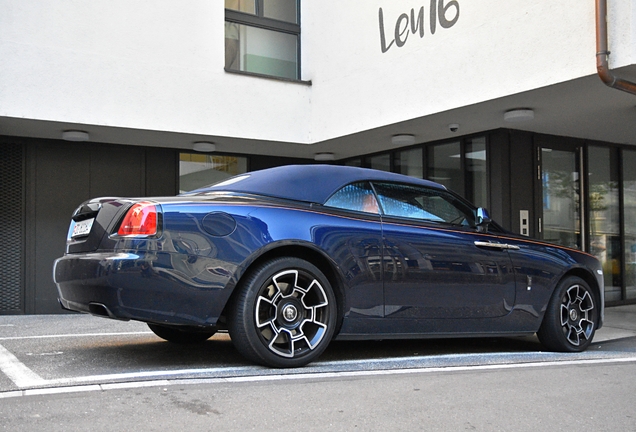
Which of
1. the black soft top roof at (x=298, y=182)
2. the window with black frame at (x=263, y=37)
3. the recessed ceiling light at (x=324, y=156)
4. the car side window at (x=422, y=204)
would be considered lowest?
the car side window at (x=422, y=204)

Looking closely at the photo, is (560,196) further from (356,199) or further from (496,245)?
(356,199)

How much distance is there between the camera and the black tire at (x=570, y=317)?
19.5 feet

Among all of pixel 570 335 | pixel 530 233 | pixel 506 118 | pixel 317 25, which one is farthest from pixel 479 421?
pixel 317 25

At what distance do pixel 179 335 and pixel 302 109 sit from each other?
611 cm

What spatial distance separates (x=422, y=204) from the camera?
5.44 metres

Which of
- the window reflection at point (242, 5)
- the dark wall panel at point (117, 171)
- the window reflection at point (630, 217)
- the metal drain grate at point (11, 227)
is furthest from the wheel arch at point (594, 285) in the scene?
the metal drain grate at point (11, 227)

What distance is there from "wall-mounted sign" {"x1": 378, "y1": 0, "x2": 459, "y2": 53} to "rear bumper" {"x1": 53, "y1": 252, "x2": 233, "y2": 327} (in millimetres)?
5629

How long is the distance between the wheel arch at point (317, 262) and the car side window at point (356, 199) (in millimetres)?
422

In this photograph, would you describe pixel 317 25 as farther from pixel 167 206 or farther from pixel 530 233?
pixel 167 206

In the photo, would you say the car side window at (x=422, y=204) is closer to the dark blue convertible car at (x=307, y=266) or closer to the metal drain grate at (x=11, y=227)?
the dark blue convertible car at (x=307, y=266)

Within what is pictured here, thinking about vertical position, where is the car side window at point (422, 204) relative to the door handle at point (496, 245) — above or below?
above

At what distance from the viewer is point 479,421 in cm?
342

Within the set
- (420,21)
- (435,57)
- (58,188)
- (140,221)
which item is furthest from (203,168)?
(140,221)

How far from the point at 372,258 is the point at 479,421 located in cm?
165
